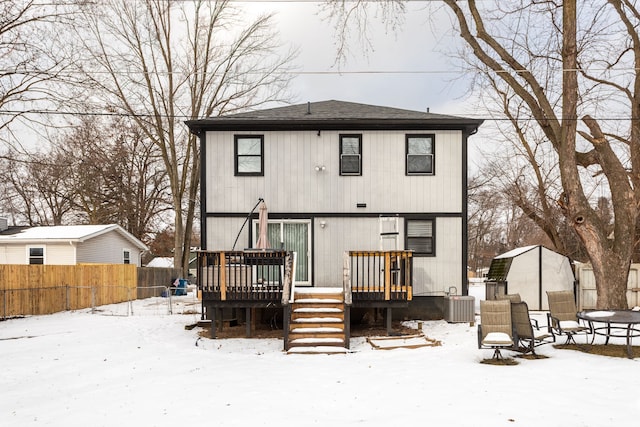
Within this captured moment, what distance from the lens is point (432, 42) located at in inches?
625

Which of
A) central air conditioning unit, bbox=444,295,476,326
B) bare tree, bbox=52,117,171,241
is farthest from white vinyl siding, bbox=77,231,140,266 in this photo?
central air conditioning unit, bbox=444,295,476,326

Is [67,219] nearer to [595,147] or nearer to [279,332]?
[279,332]

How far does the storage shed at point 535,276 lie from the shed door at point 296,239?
671 cm

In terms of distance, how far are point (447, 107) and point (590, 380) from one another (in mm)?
13638

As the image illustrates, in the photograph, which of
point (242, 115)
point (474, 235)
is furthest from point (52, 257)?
point (474, 235)

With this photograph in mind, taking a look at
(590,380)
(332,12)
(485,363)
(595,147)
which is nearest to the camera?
(590,380)

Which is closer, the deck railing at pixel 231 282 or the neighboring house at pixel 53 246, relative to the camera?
the deck railing at pixel 231 282

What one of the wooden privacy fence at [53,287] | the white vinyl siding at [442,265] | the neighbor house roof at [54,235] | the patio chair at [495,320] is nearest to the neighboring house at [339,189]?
Answer: the white vinyl siding at [442,265]

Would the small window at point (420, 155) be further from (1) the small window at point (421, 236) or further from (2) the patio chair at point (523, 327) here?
(2) the patio chair at point (523, 327)

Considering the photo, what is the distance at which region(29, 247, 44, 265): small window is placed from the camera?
23234 millimetres

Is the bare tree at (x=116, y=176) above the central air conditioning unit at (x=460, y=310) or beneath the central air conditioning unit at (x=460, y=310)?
above

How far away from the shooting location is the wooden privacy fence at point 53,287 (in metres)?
17.0

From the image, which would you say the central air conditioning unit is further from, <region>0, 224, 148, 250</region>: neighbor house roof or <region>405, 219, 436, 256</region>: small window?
<region>0, 224, 148, 250</region>: neighbor house roof

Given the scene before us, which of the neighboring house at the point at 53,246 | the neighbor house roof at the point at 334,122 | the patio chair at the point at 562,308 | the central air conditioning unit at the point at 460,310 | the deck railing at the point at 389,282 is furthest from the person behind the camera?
the neighboring house at the point at 53,246
